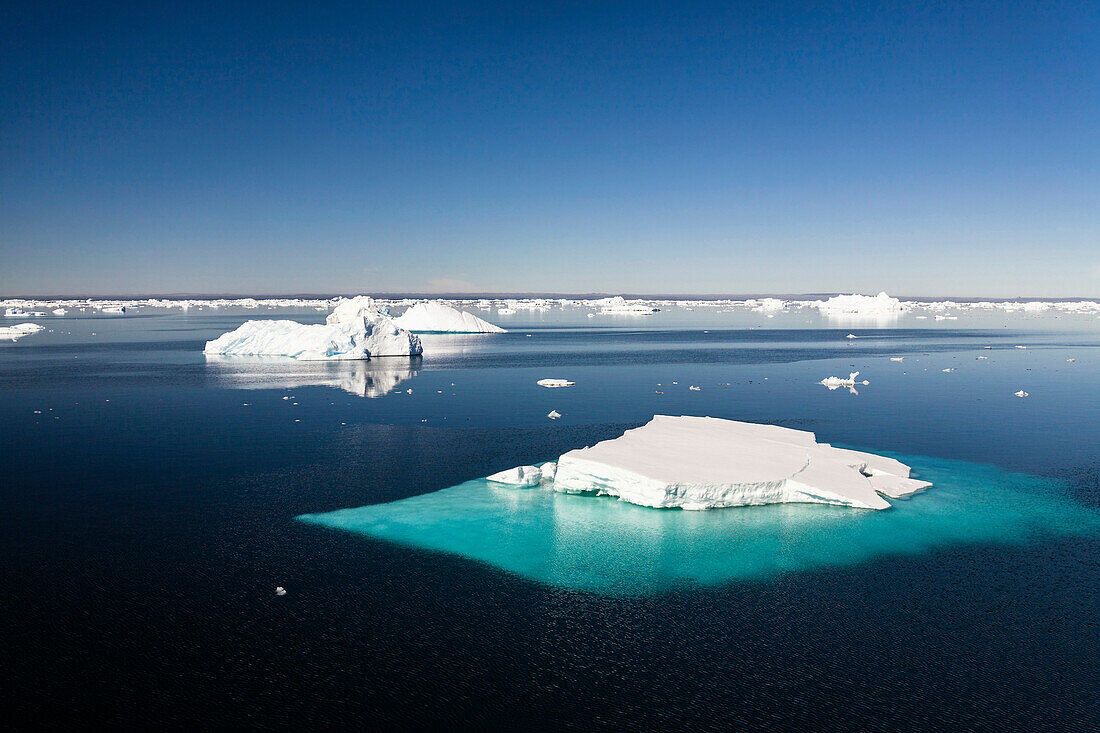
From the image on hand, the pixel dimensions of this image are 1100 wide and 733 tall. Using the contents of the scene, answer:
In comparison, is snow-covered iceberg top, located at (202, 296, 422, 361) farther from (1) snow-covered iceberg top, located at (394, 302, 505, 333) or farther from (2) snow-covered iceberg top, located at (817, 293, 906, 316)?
(2) snow-covered iceberg top, located at (817, 293, 906, 316)

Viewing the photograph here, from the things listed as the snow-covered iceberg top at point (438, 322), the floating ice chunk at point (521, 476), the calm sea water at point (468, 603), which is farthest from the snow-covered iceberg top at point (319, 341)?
the floating ice chunk at point (521, 476)

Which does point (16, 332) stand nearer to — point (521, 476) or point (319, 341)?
point (319, 341)

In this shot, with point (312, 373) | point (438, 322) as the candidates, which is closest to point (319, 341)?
point (312, 373)

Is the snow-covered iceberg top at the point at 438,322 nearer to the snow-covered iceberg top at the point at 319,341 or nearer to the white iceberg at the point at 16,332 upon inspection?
the snow-covered iceberg top at the point at 319,341

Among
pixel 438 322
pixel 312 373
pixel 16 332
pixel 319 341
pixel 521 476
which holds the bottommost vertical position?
pixel 521 476

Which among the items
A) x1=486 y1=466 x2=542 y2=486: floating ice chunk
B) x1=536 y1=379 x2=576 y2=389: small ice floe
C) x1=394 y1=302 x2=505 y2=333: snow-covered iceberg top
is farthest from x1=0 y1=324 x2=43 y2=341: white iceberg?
x1=486 y1=466 x2=542 y2=486: floating ice chunk

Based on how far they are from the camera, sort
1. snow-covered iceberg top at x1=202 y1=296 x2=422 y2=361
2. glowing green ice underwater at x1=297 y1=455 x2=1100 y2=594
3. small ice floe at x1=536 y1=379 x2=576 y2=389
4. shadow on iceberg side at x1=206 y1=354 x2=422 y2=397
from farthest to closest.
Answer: snow-covered iceberg top at x1=202 y1=296 x2=422 y2=361, small ice floe at x1=536 y1=379 x2=576 y2=389, shadow on iceberg side at x1=206 y1=354 x2=422 y2=397, glowing green ice underwater at x1=297 y1=455 x2=1100 y2=594
